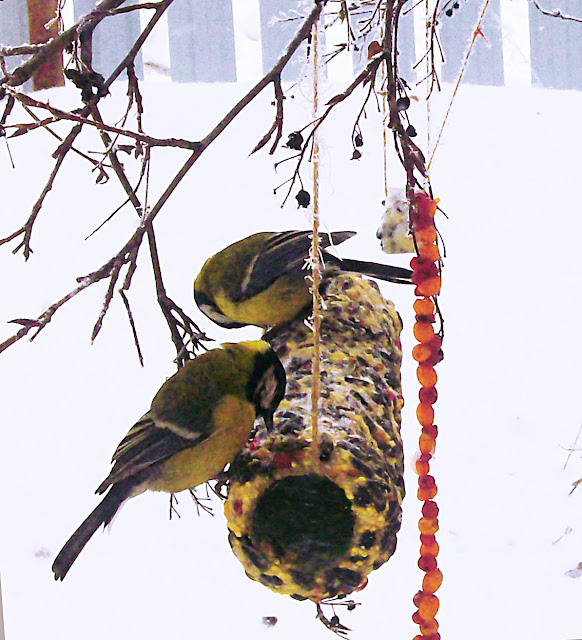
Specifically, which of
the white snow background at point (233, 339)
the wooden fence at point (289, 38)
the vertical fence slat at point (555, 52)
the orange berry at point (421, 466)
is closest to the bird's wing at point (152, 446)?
the orange berry at point (421, 466)

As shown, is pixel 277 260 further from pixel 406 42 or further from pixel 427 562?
pixel 406 42

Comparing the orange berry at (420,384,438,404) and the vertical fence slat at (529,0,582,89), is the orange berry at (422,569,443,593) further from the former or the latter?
the vertical fence slat at (529,0,582,89)

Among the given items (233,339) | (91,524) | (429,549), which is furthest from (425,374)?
(233,339)

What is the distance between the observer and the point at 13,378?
113 cm

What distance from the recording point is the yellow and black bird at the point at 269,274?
1.96ft

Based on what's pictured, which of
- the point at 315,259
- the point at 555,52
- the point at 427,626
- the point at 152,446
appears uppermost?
the point at 555,52

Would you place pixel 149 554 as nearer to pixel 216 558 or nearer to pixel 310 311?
pixel 216 558

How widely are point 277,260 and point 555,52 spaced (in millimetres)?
788

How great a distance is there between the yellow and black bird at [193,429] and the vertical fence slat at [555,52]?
853 mm

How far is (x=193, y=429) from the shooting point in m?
0.51

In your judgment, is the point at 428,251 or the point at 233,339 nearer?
the point at 428,251

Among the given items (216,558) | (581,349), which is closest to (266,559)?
(216,558)

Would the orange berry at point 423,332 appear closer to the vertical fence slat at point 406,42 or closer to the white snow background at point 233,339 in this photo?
the white snow background at point 233,339

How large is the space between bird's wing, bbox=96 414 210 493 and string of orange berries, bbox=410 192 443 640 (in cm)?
13
